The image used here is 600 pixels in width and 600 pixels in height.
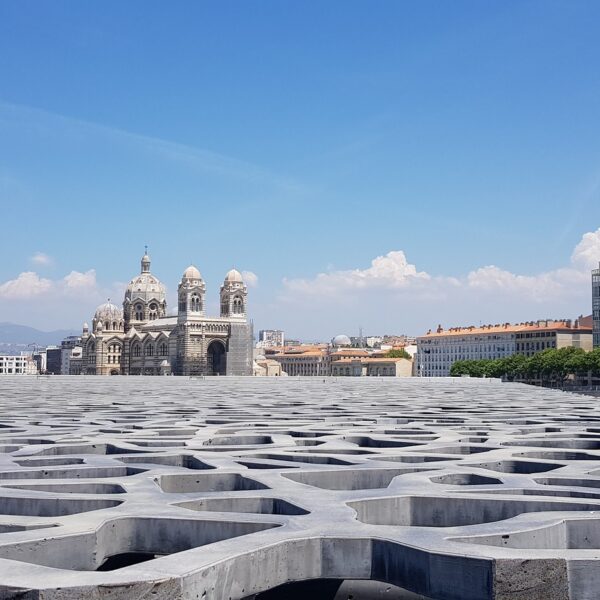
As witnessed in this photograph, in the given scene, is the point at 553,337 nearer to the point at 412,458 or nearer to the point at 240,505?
the point at 412,458

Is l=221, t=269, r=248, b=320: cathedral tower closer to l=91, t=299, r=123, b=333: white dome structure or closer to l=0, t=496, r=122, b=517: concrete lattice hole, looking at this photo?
l=91, t=299, r=123, b=333: white dome structure

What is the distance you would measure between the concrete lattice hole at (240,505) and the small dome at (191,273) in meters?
139

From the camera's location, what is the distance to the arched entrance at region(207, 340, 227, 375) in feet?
458

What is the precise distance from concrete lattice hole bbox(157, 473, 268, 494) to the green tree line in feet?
309

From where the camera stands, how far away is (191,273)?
147875 millimetres

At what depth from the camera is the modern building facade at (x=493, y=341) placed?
139 m

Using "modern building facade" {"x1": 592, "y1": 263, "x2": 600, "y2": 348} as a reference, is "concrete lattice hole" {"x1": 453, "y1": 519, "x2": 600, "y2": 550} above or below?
→ below

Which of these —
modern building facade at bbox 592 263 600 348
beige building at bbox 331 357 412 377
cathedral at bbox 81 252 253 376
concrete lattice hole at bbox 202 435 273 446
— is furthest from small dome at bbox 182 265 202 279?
concrete lattice hole at bbox 202 435 273 446

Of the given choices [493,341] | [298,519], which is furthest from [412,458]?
[493,341]

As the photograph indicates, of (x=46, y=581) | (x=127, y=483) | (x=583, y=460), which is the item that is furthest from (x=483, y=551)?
(x=583, y=460)

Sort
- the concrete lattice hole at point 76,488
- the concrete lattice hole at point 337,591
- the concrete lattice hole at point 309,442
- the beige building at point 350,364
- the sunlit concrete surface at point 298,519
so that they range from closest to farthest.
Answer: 1. the sunlit concrete surface at point 298,519
2. the concrete lattice hole at point 337,591
3. the concrete lattice hole at point 76,488
4. the concrete lattice hole at point 309,442
5. the beige building at point 350,364

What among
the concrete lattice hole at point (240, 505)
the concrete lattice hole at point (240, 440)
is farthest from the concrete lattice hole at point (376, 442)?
the concrete lattice hole at point (240, 505)

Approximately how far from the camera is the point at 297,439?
47.4 ft

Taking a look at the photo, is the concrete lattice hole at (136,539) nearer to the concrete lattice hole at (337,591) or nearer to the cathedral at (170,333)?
the concrete lattice hole at (337,591)
